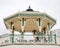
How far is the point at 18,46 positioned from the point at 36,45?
1358mm

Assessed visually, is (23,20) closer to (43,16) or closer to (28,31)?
(43,16)

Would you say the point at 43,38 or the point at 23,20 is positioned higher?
the point at 23,20

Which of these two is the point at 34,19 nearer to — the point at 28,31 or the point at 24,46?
the point at 24,46

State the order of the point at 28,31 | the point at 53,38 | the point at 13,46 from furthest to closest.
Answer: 1. the point at 28,31
2. the point at 53,38
3. the point at 13,46

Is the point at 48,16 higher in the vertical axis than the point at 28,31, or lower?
higher

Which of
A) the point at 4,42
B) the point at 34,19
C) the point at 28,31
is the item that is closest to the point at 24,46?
the point at 4,42

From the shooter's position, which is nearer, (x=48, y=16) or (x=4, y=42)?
(x=4, y=42)

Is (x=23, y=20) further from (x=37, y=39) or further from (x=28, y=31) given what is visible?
(x=28, y=31)

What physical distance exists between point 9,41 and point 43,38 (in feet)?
8.67

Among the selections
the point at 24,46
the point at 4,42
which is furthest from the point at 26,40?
the point at 4,42

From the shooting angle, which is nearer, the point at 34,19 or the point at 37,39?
the point at 37,39

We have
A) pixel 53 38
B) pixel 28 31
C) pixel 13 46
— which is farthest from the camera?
pixel 28 31

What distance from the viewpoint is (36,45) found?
56.9 feet

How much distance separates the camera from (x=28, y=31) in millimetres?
24203
